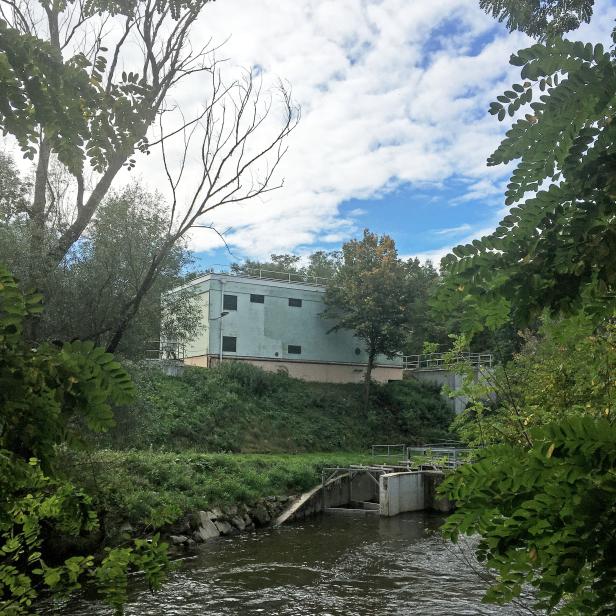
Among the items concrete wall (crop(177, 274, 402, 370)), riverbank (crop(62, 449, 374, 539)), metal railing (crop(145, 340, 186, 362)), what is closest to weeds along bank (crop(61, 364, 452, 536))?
riverbank (crop(62, 449, 374, 539))

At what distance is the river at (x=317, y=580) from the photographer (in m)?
11.1

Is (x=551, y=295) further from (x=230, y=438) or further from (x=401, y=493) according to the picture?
(x=230, y=438)

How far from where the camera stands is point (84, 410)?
204cm

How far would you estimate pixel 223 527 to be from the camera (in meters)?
17.9

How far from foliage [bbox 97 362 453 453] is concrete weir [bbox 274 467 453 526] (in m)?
5.81

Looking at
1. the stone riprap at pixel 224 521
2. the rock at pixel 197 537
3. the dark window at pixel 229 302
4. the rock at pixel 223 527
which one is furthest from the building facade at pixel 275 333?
the rock at pixel 197 537

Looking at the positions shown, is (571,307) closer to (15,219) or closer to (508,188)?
(508,188)

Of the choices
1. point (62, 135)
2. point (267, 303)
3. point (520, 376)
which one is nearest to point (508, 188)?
point (62, 135)

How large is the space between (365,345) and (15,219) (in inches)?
1218

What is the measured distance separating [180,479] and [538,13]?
18464 millimetres

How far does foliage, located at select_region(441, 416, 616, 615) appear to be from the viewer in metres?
1.40

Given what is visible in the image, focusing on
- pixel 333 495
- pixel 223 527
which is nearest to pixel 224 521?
pixel 223 527

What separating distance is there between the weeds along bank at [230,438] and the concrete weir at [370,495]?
771 mm

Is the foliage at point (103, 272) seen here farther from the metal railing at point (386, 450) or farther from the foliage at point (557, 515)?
the metal railing at point (386, 450)
